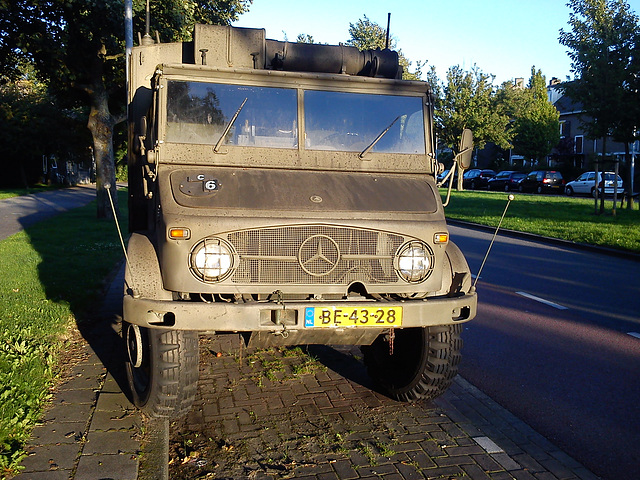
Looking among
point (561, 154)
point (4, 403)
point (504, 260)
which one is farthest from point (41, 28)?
point (561, 154)

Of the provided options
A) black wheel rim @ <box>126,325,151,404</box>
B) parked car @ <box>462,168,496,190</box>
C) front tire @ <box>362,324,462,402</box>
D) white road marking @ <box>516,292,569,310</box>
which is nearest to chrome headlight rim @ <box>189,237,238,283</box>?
black wheel rim @ <box>126,325,151,404</box>

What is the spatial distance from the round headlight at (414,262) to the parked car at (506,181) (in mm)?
42717

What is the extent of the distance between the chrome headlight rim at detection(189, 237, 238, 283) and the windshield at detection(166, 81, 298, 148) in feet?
3.75

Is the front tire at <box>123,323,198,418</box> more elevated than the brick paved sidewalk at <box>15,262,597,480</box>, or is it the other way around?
the front tire at <box>123,323,198,418</box>

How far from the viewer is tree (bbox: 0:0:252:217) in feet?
51.7

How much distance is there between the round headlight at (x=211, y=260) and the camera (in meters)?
4.22

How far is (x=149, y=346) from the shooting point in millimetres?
4438

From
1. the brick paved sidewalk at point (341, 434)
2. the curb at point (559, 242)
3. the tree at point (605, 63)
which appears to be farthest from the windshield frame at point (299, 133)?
the tree at point (605, 63)

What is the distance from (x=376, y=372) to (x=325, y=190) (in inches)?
69.0

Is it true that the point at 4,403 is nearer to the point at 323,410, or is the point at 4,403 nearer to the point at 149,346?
the point at 149,346

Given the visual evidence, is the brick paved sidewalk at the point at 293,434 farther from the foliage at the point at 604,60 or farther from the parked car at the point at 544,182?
the parked car at the point at 544,182

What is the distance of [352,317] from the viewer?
14.0 feet

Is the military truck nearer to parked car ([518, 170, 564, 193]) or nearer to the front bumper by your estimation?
the front bumper

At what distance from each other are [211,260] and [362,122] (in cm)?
193
